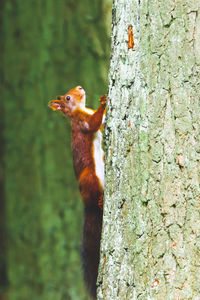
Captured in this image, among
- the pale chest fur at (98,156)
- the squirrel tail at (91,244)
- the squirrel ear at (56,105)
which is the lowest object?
the squirrel tail at (91,244)

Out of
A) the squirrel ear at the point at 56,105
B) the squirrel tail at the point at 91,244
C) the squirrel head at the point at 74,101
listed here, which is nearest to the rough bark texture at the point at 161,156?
the squirrel tail at the point at 91,244

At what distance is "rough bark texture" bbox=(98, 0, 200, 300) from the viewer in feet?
4.98

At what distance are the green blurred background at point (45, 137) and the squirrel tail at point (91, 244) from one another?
1.87 metres

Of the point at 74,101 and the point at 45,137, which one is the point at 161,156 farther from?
the point at 45,137

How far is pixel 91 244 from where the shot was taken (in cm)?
201

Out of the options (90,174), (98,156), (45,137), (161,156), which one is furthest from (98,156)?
(45,137)

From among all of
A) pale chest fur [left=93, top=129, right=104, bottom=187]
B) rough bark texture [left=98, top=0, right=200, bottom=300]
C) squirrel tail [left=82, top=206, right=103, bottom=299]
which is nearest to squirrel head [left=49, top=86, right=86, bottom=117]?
pale chest fur [left=93, top=129, right=104, bottom=187]

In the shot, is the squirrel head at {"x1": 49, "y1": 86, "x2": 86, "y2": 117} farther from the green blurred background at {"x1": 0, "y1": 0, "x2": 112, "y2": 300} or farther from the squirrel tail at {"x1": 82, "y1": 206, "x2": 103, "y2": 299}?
the green blurred background at {"x1": 0, "y1": 0, "x2": 112, "y2": 300}

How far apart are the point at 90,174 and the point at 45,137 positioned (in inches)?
83.9

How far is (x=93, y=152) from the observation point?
7.04 feet

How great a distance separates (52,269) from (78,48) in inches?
72.1

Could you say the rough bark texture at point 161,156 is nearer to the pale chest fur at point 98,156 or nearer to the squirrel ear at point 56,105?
the pale chest fur at point 98,156

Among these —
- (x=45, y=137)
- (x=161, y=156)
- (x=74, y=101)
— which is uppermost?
(x=74, y=101)

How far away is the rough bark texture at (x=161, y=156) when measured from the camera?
1518 millimetres
